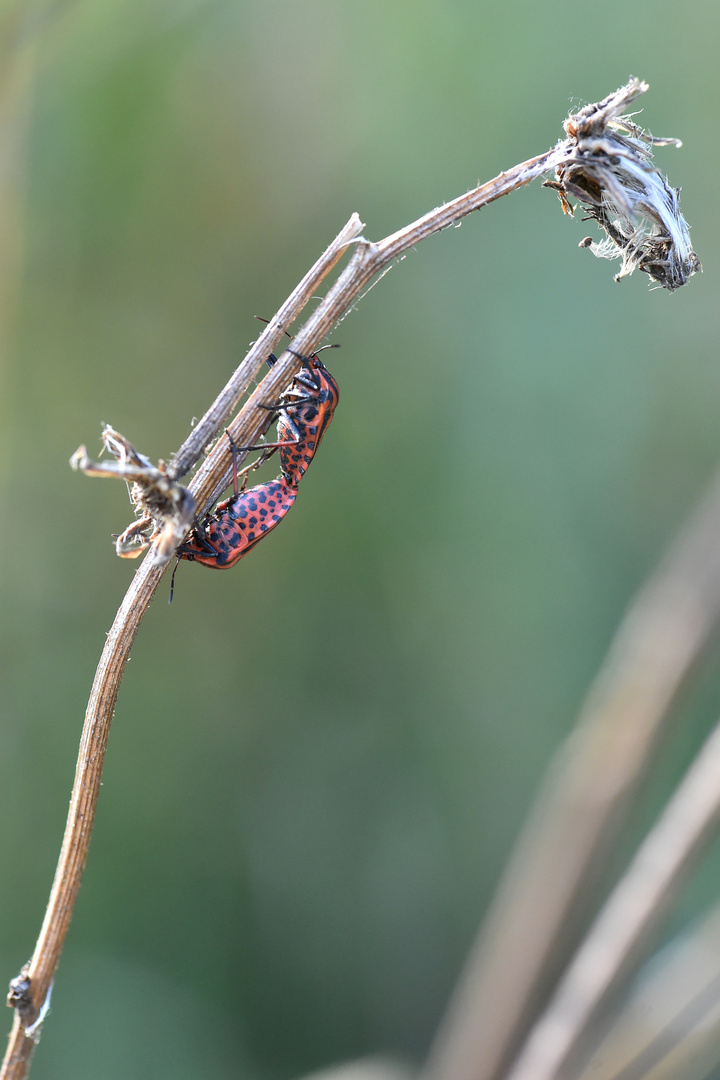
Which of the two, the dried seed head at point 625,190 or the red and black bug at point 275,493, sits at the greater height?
the dried seed head at point 625,190

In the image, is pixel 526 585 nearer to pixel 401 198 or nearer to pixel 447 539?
pixel 447 539

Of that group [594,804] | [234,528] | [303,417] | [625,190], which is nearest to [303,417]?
[303,417]

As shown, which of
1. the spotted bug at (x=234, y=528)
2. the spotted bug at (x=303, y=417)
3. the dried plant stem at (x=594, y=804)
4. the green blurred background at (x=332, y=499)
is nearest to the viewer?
the dried plant stem at (x=594, y=804)

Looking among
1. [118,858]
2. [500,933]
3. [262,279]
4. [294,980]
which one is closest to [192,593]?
[118,858]

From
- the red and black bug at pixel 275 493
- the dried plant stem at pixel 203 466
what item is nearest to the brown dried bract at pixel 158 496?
the dried plant stem at pixel 203 466

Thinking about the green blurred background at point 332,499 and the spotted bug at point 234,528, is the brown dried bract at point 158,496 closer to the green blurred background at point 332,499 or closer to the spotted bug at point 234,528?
the spotted bug at point 234,528

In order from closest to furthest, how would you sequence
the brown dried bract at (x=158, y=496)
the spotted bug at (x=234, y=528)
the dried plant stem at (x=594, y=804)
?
the brown dried bract at (x=158, y=496)
the dried plant stem at (x=594, y=804)
the spotted bug at (x=234, y=528)
